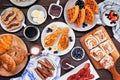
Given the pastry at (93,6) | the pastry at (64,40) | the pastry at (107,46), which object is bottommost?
the pastry at (107,46)

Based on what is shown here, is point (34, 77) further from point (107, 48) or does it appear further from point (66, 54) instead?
point (107, 48)

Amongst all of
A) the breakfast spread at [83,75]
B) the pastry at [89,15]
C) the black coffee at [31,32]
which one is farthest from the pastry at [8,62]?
the pastry at [89,15]

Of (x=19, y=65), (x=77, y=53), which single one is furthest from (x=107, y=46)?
(x=19, y=65)

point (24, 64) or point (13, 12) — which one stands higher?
point (13, 12)

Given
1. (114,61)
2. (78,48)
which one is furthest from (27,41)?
(114,61)

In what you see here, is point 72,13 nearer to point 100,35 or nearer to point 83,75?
point 100,35

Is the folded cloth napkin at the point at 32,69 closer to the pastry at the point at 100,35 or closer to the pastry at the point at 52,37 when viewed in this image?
the pastry at the point at 52,37

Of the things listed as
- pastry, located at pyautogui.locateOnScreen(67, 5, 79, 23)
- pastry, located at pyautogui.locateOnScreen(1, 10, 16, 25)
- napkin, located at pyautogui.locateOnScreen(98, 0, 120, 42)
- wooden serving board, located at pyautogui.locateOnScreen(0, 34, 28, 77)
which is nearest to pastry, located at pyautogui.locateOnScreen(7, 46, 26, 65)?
wooden serving board, located at pyautogui.locateOnScreen(0, 34, 28, 77)

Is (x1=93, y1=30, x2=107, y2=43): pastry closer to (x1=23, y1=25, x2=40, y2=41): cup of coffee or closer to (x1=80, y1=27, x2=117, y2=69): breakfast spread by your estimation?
(x1=80, y1=27, x2=117, y2=69): breakfast spread
